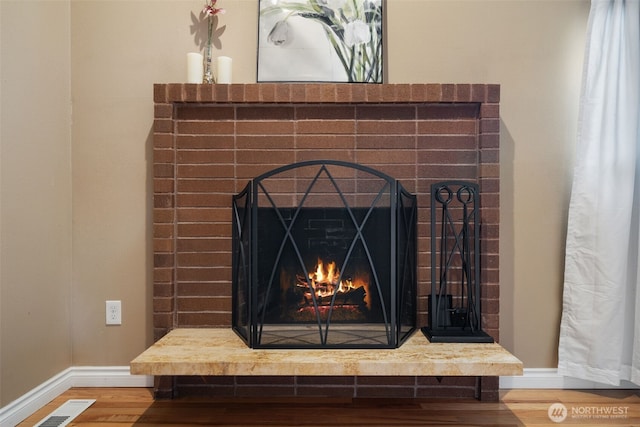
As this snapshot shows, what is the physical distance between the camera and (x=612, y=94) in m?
2.02

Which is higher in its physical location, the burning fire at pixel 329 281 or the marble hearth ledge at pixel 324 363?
the burning fire at pixel 329 281

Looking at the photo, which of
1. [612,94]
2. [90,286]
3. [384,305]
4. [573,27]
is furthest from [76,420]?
Result: [573,27]

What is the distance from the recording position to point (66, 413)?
1.89 metres

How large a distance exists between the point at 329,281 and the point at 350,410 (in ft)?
1.88

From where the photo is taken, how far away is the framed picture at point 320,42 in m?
2.14

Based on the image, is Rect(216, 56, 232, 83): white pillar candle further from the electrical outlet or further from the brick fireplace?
the electrical outlet

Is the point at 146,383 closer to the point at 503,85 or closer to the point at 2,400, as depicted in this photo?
the point at 2,400

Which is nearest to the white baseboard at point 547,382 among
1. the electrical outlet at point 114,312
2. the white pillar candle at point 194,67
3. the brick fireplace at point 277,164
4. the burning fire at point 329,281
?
the brick fireplace at point 277,164

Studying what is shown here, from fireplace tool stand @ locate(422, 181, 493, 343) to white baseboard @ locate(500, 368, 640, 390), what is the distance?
43 cm

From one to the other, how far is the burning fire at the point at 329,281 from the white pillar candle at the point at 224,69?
3.15 ft

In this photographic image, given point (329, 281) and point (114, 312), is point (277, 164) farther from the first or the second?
point (114, 312)

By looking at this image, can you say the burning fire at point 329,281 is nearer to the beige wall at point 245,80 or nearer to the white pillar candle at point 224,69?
the beige wall at point 245,80

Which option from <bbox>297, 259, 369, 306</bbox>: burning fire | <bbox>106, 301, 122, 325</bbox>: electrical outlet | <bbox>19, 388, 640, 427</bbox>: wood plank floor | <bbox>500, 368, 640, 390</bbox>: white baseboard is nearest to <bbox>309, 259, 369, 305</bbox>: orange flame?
<bbox>297, 259, 369, 306</bbox>: burning fire

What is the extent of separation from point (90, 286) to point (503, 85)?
7.37ft
